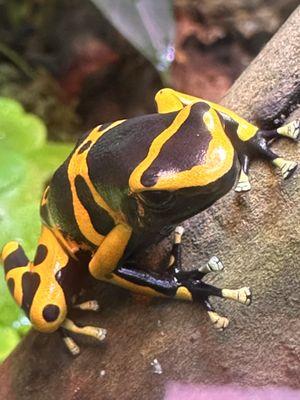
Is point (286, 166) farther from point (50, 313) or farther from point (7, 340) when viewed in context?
point (7, 340)

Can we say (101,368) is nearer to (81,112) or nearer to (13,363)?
(13,363)

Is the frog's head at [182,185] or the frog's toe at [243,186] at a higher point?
the frog's head at [182,185]

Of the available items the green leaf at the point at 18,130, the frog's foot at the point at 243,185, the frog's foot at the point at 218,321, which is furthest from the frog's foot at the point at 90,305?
the green leaf at the point at 18,130

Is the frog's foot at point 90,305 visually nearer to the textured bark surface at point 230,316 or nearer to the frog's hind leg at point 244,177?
the textured bark surface at point 230,316

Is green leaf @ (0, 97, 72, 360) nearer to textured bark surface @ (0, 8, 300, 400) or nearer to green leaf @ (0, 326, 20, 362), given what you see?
green leaf @ (0, 326, 20, 362)

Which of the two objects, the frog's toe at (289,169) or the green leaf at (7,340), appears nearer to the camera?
the frog's toe at (289,169)

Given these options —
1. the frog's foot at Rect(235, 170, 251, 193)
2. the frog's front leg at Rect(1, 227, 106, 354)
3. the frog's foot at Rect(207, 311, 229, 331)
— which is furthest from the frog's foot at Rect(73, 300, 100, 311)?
the frog's foot at Rect(235, 170, 251, 193)
